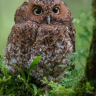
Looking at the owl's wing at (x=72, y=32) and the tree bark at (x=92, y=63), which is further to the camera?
the owl's wing at (x=72, y=32)

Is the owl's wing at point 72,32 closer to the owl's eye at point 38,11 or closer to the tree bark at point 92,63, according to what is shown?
the owl's eye at point 38,11

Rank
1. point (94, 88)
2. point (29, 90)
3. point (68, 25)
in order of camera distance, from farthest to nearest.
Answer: point (68, 25)
point (29, 90)
point (94, 88)

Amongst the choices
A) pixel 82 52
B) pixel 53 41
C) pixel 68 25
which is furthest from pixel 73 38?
pixel 82 52

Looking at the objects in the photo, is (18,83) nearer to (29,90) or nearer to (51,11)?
(29,90)

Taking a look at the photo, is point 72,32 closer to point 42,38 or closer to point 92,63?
point 42,38

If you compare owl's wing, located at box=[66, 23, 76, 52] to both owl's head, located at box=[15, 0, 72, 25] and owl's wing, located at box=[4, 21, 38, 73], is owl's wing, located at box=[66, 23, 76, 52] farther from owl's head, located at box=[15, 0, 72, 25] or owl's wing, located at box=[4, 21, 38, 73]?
owl's wing, located at box=[4, 21, 38, 73]

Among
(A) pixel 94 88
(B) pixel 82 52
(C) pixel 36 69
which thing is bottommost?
(C) pixel 36 69

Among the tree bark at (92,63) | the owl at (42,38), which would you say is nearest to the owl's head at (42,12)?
the owl at (42,38)

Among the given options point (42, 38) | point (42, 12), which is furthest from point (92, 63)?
point (42, 12)
